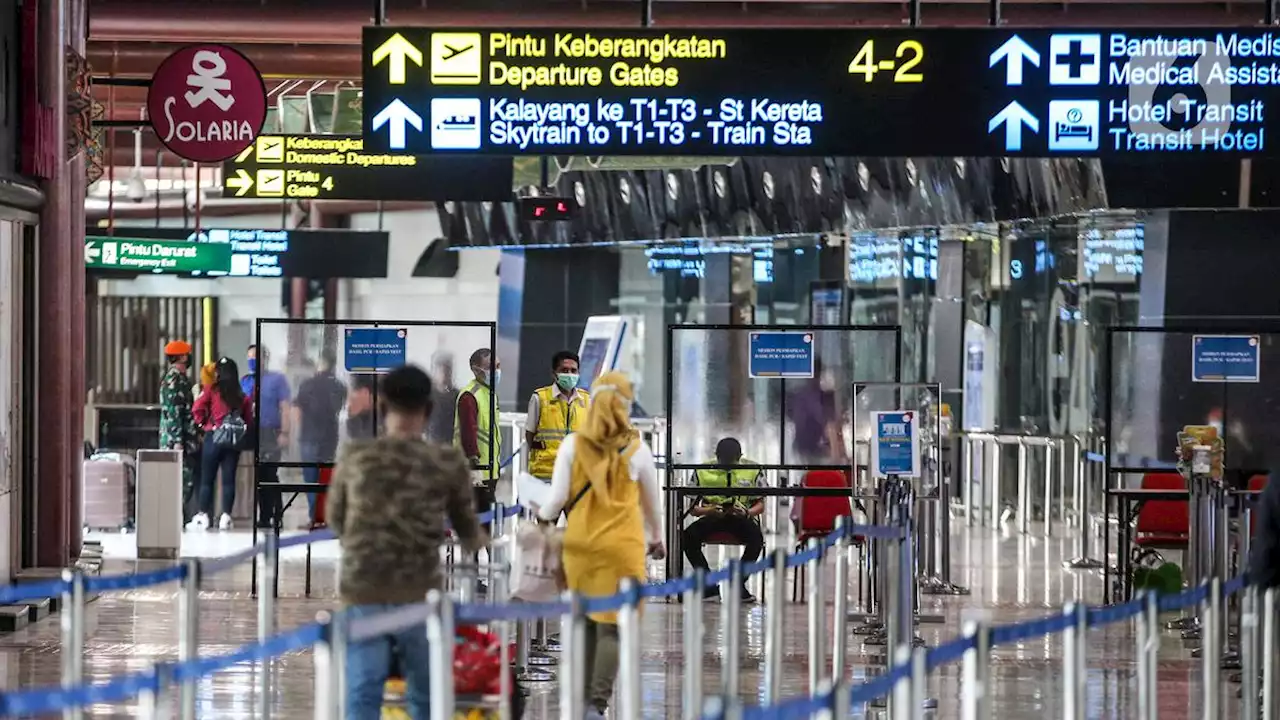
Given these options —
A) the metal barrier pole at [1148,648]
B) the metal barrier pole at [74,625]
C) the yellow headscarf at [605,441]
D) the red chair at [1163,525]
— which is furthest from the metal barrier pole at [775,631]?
the red chair at [1163,525]

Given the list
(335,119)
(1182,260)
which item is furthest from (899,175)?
(335,119)

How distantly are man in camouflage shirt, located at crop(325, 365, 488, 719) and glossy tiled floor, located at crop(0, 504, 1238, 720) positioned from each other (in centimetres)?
270

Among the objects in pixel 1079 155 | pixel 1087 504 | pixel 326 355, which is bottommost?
pixel 1087 504

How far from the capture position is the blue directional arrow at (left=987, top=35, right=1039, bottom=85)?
1145cm

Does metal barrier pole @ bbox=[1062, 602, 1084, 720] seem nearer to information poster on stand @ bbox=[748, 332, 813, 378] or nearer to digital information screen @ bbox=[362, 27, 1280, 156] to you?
digital information screen @ bbox=[362, 27, 1280, 156]

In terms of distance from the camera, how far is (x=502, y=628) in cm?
821

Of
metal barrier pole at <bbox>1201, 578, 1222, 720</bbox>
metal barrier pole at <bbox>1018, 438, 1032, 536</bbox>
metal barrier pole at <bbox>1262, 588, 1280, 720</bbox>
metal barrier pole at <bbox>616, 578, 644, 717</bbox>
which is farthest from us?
metal barrier pole at <bbox>1018, 438, 1032, 536</bbox>

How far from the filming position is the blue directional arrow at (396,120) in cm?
1147

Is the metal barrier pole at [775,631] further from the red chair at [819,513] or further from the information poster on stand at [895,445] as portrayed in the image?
the red chair at [819,513]

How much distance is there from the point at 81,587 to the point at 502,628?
161cm

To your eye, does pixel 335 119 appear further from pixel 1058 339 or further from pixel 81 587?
pixel 81 587

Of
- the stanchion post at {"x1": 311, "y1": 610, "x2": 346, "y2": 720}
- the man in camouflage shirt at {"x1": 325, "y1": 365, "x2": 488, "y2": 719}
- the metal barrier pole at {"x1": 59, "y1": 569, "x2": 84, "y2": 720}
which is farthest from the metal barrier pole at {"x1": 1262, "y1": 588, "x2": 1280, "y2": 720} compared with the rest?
the metal barrier pole at {"x1": 59, "y1": 569, "x2": 84, "y2": 720}

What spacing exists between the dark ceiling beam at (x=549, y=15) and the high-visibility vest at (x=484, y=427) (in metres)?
3.05

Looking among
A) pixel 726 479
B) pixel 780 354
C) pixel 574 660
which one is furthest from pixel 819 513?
pixel 574 660
